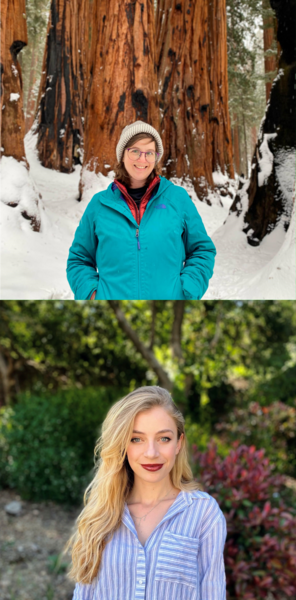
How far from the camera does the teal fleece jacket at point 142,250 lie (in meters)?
1.87

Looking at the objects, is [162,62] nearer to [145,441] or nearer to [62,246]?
[62,246]

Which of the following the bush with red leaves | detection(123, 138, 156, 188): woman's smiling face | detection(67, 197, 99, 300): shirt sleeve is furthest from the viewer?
the bush with red leaves

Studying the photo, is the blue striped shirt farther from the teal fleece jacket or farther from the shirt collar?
the teal fleece jacket

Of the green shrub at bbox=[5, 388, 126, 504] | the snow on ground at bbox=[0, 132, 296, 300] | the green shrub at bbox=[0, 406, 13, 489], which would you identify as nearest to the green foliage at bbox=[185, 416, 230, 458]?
the green shrub at bbox=[5, 388, 126, 504]

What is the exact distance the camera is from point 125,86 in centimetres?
214

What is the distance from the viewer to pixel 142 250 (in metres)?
1.88

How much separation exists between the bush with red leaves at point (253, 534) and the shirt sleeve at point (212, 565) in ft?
5.38

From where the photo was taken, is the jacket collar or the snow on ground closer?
the jacket collar

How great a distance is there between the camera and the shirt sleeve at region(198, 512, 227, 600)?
1.15 meters

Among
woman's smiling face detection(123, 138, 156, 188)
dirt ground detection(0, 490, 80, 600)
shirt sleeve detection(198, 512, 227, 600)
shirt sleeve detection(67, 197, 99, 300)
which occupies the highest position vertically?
woman's smiling face detection(123, 138, 156, 188)

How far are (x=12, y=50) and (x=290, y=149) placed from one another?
4.54 feet

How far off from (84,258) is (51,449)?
8.69 ft

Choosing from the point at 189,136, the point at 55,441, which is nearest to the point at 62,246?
the point at 189,136

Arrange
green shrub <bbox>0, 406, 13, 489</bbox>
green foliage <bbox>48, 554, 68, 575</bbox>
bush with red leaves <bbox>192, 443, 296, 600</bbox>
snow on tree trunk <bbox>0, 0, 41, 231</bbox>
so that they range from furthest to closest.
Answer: green shrub <bbox>0, 406, 13, 489</bbox>
green foliage <bbox>48, 554, 68, 575</bbox>
bush with red leaves <bbox>192, 443, 296, 600</bbox>
snow on tree trunk <bbox>0, 0, 41, 231</bbox>
